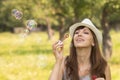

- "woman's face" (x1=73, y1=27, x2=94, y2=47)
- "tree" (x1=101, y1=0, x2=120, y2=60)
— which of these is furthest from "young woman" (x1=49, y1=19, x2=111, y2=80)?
"tree" (x1=101, y1=0, x2=120, y2=60)

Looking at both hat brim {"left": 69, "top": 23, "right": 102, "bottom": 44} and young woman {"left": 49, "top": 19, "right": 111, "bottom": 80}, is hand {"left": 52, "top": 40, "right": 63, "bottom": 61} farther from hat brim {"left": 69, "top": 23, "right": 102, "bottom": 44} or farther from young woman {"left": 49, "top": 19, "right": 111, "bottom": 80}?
hat brim {"left": 69, "top": 23, "right": 102, "bottom": 44}

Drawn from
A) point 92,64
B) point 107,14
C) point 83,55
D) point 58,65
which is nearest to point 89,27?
point 83,55

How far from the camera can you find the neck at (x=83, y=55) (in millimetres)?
6484

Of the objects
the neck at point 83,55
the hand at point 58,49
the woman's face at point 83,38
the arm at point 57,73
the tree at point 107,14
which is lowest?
the tree at point 107,14

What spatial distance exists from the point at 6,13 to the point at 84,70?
230 ft

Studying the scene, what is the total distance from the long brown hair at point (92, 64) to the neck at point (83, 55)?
0.20 feet

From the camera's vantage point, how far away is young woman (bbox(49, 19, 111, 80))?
6.36 metres

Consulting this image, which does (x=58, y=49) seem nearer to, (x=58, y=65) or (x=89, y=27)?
(x=58, y=65)

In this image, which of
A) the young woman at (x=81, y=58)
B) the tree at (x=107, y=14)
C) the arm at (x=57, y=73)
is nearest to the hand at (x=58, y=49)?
the young woman at (x=81, y=58)

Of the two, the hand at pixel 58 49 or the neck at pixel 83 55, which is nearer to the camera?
the hand at pixel 58 49

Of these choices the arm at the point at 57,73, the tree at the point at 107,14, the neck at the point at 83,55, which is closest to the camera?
the arm at the point at 57,73

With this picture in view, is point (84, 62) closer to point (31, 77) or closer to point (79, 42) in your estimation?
point (79, 42)

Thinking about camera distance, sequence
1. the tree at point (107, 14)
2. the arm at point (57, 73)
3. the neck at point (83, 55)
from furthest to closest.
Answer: the tree at point (107, 14) → the neck at point (83, 55) → the arm at point (57, 73)

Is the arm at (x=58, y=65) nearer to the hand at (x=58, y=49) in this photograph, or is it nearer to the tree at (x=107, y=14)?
the hand at (x=58, y=49)
